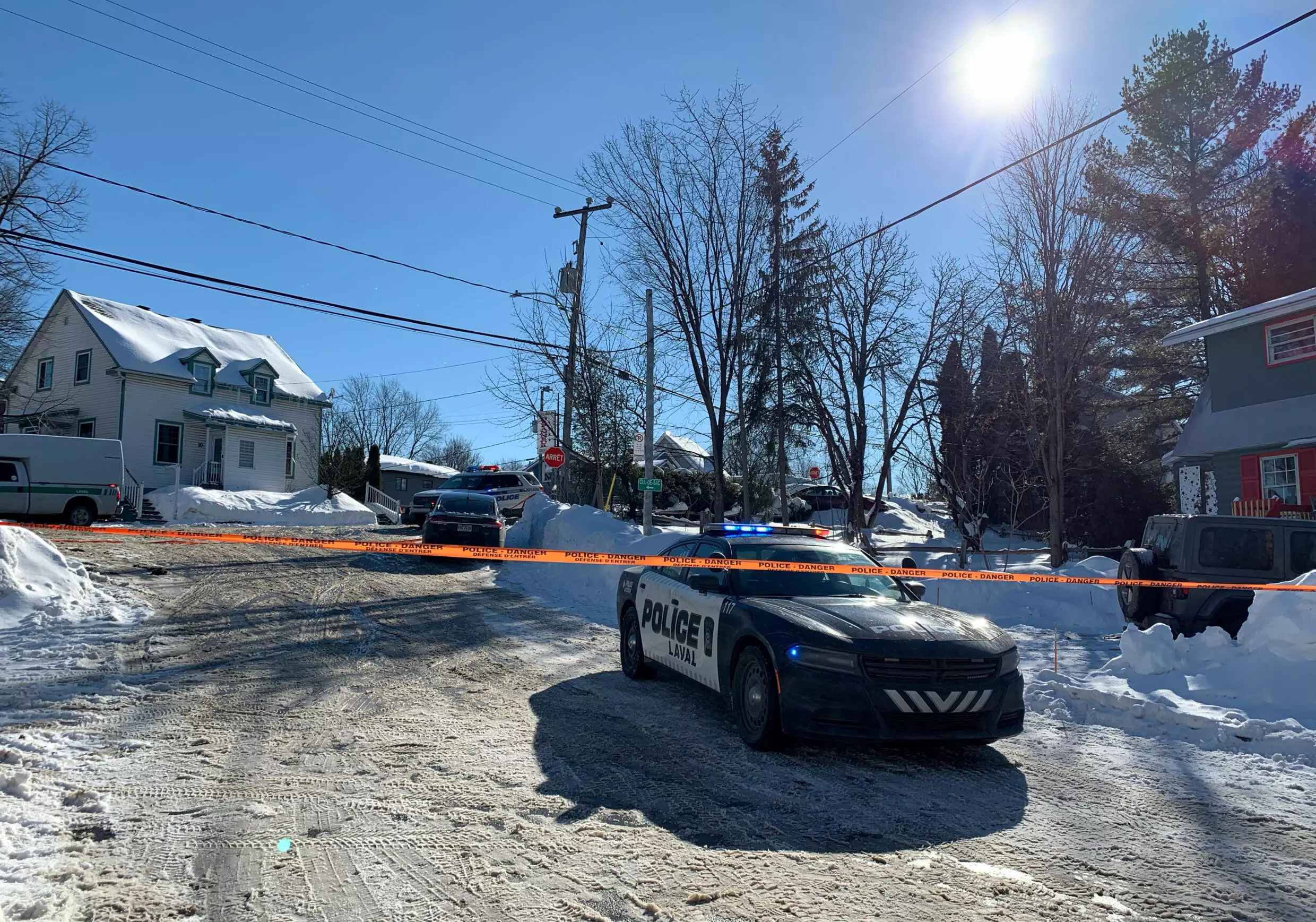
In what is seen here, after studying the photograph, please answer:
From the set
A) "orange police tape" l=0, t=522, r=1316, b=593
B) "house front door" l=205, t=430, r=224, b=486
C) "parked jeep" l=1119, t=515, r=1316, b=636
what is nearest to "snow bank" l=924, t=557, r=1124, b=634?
"orange police tape" l=0, t=522, r=1316, b=593

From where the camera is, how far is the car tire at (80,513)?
70.7 ft

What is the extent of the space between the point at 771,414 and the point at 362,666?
1599 cm

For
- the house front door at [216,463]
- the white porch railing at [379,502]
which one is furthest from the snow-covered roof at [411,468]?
the house front door at [216,463]

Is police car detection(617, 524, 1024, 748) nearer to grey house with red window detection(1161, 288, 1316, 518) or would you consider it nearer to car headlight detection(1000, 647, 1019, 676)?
car headlight detection(1000, 647, 1019, 676)

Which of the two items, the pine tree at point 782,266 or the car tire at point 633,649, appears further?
the pine tree at point 782,266

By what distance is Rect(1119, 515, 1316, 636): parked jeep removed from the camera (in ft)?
29.1

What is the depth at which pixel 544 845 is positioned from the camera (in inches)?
161

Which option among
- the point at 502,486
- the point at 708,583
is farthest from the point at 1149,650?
the point at 502,486

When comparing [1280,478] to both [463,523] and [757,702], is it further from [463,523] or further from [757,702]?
[757,702]

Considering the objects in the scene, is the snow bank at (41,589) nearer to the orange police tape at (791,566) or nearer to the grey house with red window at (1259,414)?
the orange police tape at (791,566)

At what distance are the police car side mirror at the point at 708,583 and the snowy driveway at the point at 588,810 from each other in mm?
1023

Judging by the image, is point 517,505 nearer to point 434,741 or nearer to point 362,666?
point 362,666

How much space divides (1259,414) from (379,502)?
36.0m

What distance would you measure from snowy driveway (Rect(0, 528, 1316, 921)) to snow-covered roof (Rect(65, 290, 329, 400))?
96.1ft
